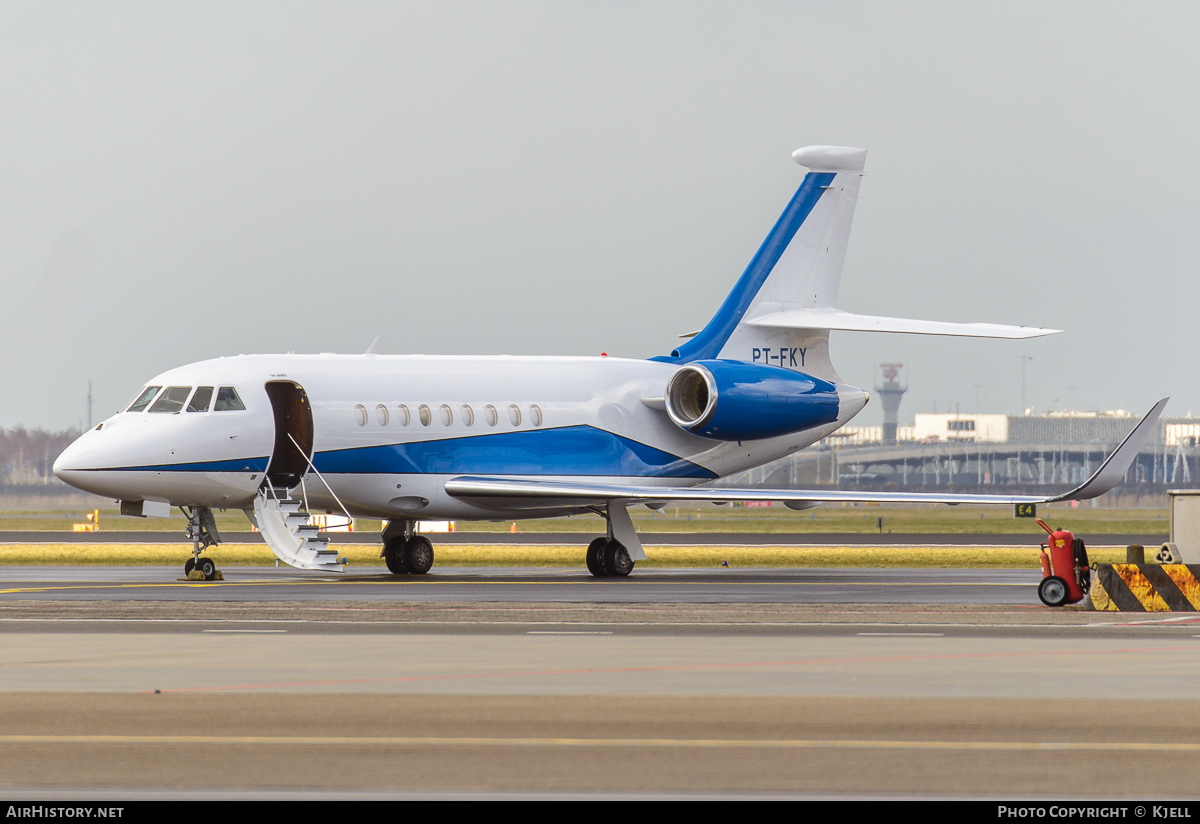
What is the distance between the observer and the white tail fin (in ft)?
125

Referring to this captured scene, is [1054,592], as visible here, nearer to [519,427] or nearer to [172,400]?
[519,427]

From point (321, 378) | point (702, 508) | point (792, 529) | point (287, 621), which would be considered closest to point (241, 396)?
point (321, 378)

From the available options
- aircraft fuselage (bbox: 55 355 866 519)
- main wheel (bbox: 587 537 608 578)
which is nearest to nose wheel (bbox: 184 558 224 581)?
aircraft fuselage (bbox: 55 355 866 519)

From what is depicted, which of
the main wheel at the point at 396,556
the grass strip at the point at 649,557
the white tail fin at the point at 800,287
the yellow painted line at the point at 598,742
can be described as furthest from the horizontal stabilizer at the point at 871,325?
the yellow painted line at the point at 598,742

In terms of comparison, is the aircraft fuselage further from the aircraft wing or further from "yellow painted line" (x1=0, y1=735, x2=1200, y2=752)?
"yellow painted line" (x1=0, y1=735, x2=1200, y2=752)

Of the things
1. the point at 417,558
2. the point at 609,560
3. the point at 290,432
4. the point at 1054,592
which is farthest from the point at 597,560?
the point at 1054,592

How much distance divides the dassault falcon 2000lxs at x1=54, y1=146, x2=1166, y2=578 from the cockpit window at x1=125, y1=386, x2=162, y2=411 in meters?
→ 0.03

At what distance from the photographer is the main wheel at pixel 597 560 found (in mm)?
34000

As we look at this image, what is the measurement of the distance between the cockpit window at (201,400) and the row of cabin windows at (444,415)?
285 cm

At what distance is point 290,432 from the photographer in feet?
104

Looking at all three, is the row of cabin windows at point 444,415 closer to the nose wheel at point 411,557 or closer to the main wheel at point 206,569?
the nose wheel at point 411,557

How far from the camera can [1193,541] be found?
23656 millimetres

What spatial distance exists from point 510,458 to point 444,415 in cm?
176
